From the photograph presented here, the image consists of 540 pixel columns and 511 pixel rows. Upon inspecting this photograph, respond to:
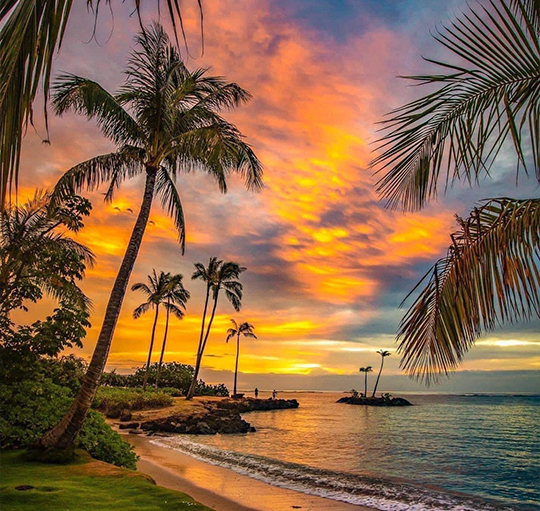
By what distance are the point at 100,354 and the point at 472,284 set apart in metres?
9.47

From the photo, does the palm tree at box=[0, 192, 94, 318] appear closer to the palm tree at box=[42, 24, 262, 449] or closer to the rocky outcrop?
the palm tree at box=[42, 24, 262, 449]

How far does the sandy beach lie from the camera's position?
37.2 feet

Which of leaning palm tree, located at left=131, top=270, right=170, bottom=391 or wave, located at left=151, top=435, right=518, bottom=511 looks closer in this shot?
wave, located at left=151, top=435, right=518, bottom=511

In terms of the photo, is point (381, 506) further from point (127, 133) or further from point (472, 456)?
point (472, 456)

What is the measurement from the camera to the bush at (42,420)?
1020cm

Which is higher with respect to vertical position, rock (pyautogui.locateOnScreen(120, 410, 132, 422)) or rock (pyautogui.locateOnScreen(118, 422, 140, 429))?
rock (pyautogui.locateOnScreen(120, 410, 132, 422))

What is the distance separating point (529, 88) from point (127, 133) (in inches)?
467

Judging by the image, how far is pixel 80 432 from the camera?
11.3 meters

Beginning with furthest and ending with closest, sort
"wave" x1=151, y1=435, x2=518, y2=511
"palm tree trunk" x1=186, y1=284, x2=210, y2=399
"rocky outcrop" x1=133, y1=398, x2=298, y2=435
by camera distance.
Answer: "palm tree trunk" x1=186, y1=284, x2=210, y2=399
"rocky outcrop" x1=133, y1=398, x2=298, y2=435
"wave" x1=151, y1=435, x2=518, y2=511

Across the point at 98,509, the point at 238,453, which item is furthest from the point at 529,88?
the point at 238,453

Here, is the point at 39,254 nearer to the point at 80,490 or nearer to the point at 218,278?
the point at 80,490

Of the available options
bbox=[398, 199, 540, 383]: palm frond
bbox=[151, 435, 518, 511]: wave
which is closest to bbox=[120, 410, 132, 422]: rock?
bbox=[151, 435, 518, 511]: wave

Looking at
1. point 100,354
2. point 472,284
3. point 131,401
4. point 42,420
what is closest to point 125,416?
point 131,401

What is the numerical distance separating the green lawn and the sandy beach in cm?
343
